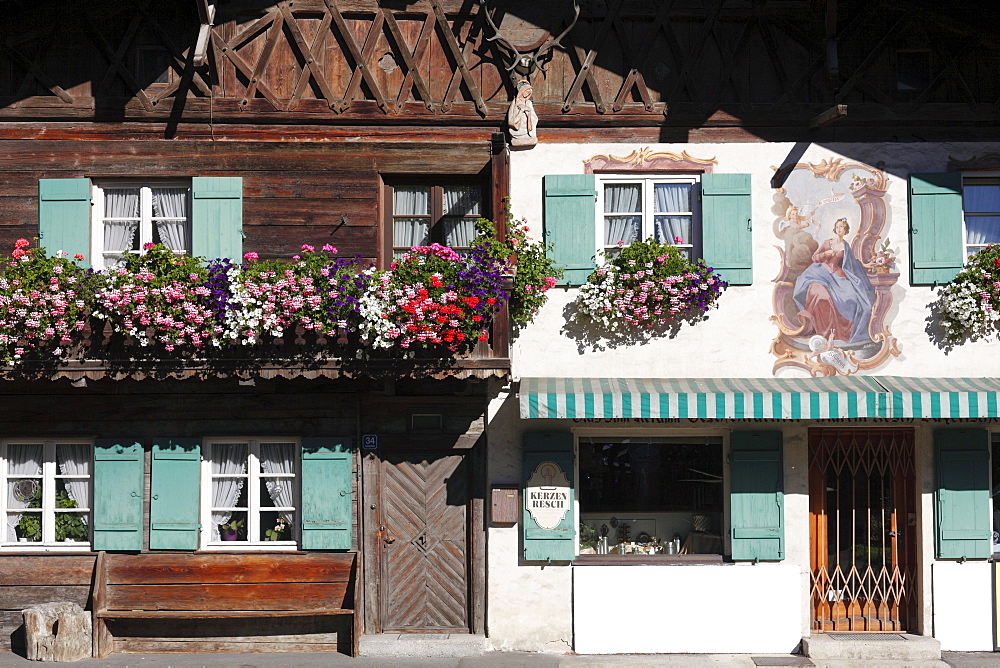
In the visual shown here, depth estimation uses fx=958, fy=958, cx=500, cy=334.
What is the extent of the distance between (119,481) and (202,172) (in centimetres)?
343

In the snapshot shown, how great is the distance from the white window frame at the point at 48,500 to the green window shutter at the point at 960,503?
9074 millimetres

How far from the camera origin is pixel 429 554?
10.4 meters

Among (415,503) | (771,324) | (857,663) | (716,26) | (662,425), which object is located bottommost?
(857,663)

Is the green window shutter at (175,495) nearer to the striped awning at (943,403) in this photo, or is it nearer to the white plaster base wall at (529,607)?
the white plaster base wall at (529,607)

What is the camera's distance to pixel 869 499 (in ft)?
34.3

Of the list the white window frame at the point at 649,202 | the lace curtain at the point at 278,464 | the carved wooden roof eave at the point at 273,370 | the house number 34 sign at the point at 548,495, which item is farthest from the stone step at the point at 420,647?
the white window frame at the point at 649,202

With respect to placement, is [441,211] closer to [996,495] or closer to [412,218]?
[412,218]

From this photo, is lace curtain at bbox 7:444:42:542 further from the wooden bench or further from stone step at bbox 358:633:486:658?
stone step at bbox 358:633:486:658

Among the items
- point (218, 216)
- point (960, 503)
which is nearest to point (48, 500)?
point (218, 216)

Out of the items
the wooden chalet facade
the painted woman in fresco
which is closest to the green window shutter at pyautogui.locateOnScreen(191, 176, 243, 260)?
A: the wooden chalet facade

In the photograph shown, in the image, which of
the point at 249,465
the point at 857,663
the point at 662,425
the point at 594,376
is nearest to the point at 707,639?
the point at 857,663

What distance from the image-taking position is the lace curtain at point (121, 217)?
414 inches

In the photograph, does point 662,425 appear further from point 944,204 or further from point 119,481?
point 119,481

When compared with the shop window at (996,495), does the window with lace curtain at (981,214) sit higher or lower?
higher
